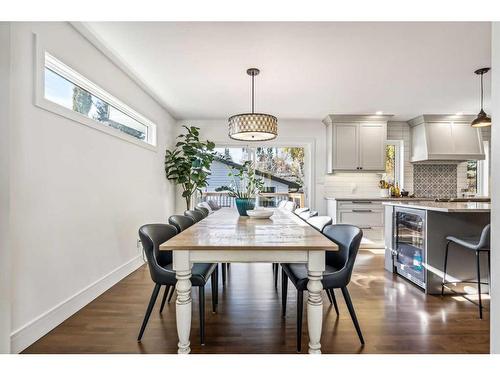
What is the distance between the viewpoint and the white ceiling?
2.43 meters

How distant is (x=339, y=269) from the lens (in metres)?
1.96

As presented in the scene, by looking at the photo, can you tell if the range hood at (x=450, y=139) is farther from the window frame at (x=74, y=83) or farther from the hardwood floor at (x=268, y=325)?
the window frame at (x=74, y=83)

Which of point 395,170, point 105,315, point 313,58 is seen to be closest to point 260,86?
point 313,58

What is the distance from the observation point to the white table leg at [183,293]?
1.53m

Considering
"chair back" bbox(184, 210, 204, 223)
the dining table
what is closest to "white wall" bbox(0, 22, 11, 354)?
the dining table

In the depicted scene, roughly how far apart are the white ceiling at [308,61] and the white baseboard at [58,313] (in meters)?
2.29

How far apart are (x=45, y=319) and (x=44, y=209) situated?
0.78 metres

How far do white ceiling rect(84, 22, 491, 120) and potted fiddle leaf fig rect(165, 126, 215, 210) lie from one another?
0.88 meters

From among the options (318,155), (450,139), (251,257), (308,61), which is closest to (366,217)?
(318,155)

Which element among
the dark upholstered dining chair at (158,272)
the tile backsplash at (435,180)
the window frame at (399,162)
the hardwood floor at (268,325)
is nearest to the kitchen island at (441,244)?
the hardwood floor at (268,325)

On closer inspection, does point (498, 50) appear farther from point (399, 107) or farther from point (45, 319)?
point (399, 107)

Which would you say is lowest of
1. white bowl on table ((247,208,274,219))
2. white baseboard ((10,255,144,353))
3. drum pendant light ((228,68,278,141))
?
white baseboard ((10,255,144,353))

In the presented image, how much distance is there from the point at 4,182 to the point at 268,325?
1.92 metres

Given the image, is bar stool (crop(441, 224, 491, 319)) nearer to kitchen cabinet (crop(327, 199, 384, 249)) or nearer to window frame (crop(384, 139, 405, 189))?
kitchen cabinet (crop(327, 199, 384, 249))
